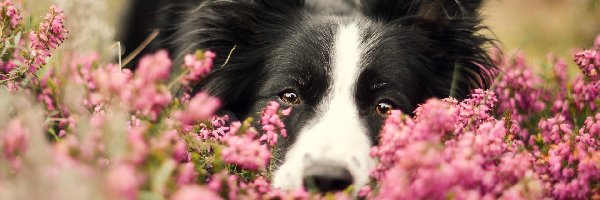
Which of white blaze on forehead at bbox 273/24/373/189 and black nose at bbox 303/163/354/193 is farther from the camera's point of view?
white blaze on forehead at bbox 273/24/373/189

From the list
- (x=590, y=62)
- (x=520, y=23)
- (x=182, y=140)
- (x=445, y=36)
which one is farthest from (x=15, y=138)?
(x=520, y=23)

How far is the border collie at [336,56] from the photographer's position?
2.92m

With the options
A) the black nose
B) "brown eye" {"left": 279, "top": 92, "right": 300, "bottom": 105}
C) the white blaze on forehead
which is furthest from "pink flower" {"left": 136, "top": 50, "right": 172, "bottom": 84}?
"brown eye" {"left": 279, "top": 92, "right": 300, "bottom": 105}

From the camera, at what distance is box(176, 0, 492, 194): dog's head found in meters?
2.91

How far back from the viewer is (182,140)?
1903mm

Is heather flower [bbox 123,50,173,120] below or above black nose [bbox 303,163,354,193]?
below

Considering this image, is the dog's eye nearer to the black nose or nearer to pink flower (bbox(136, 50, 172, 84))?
the black nose

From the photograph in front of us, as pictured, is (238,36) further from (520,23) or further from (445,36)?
(520,23)

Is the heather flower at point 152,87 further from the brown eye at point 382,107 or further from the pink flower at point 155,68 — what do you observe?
the brown eye at point 382,107

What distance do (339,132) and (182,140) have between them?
0.87 m

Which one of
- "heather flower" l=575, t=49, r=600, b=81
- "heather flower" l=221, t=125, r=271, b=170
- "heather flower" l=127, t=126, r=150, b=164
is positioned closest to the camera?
"heather flower" l=127, t=126, r=150, b=164

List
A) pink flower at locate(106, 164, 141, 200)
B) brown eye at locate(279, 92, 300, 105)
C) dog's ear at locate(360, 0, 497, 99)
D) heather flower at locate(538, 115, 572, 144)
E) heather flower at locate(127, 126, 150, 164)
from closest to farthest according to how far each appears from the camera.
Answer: pink flower at locate(106, 164, 141, 200) → heather flower at locate(127, 126, 150, 164) → heather flower at locate(538, 115, 572, 144) → brown eye at locate(279, 92, 300, 105) → dog's ear at locate(360, 0, 497, 99)

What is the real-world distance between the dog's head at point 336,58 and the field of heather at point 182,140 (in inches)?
17.1

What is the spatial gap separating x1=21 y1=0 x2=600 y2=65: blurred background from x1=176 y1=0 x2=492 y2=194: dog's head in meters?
0.30
